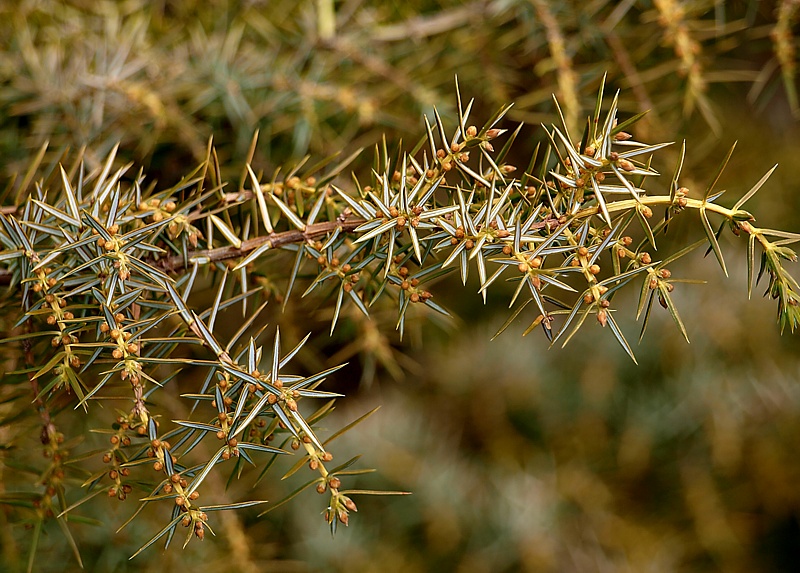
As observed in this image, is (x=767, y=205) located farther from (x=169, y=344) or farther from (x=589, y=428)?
(x=169, y=344)

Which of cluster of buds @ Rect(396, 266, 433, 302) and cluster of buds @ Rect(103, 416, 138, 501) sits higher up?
cluster of buds @ Rect(396, 266, 433, 302)

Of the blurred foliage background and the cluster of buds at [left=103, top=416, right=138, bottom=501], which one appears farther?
the blurred foliage background

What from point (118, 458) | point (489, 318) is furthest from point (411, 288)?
point (489, 318)

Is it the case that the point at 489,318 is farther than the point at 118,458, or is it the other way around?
the point at 489,318

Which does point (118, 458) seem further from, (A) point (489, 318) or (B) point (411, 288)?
(A) point (489, 318)

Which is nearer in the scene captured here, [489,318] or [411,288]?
[411,288]

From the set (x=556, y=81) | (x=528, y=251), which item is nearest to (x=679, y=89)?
(x=556, y=81)

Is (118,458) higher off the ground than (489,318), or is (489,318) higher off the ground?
(118,458)

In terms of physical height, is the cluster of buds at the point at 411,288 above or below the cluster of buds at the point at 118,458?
above
